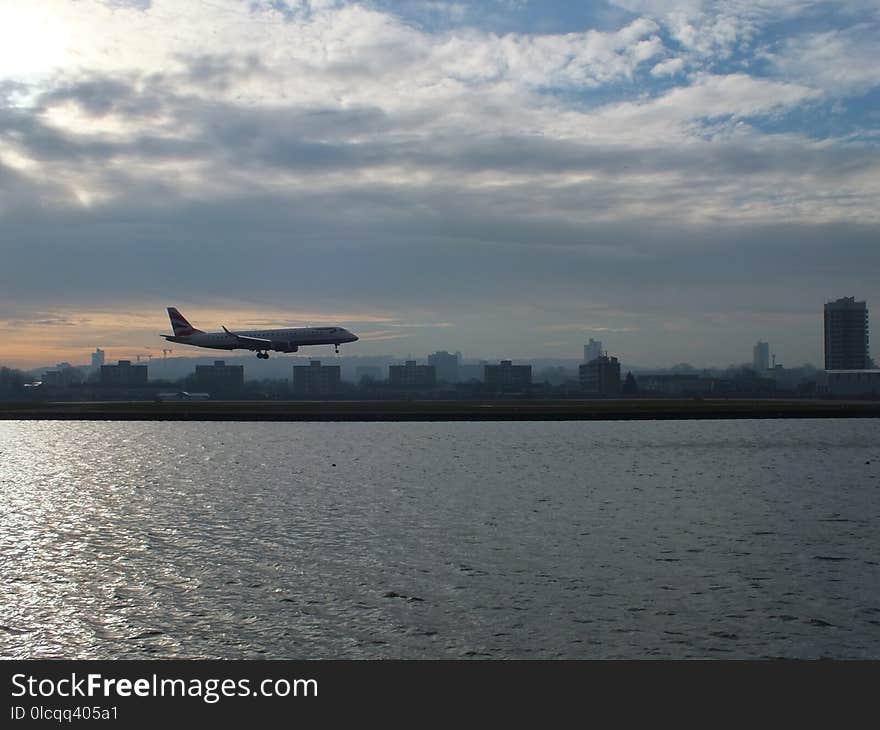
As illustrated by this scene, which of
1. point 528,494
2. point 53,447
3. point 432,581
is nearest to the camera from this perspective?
point 432,581

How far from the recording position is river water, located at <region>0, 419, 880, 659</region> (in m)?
26.3

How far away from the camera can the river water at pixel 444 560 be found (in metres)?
26.3

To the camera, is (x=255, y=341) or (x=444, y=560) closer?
(x=444, y=560)

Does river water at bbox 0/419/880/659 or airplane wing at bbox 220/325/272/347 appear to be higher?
airplane wing at bbox 220/325/272/347

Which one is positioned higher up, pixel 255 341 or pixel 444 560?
pixel 255 341

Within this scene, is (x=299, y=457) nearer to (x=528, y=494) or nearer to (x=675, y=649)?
(x=528, y=494)

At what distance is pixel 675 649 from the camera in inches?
988

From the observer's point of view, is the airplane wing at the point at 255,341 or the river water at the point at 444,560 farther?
the airplane wing at the point at 255,341

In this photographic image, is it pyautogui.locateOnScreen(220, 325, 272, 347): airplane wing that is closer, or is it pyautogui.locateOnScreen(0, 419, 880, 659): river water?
pyautogui.locateOnScreen(0, 419, 880, 659): river water

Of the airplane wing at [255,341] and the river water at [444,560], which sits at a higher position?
the airplane wing at [255,341]

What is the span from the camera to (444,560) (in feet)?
125
